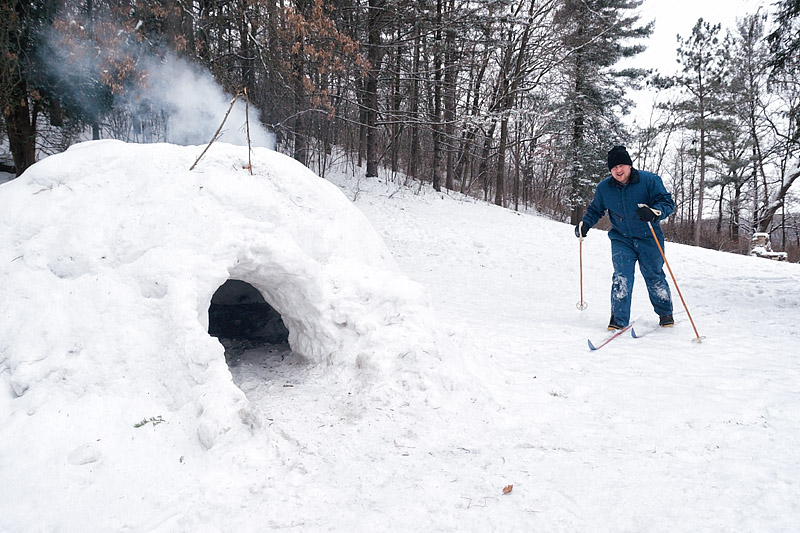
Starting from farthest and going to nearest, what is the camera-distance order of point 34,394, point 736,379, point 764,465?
point 736,379 < point 34,394 < point 764,465

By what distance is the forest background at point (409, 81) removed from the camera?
6973mm

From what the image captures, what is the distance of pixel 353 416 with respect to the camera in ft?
9.44

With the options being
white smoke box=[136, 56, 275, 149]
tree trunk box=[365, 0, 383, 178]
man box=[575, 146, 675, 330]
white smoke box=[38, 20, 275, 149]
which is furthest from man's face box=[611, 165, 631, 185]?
tree trunk box=[365, 0, 383, 178]

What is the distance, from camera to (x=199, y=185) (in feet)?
11.5

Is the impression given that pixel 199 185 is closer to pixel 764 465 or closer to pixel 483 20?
pixel 764 465

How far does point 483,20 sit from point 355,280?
43.6 ft

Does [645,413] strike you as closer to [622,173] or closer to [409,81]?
[622,173]

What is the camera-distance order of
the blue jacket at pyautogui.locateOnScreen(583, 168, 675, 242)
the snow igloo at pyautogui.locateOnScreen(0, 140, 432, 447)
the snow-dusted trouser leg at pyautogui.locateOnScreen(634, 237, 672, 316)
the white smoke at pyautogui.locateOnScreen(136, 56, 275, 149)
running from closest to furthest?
the snow igloo at pyautogui.locateOnScreen(0, 140, 432, 447) < the blue jacket at pyautogui.locateOnScreen(583, 168, 675, 242) < the snow-dusted trouser leg at pyautogui.locateOnScreen(634, 237, 672, 316) < the white smoke at pyautogui.locateOnScreen(136, 56, 275, 149)

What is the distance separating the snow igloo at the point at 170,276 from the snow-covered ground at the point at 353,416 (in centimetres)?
2

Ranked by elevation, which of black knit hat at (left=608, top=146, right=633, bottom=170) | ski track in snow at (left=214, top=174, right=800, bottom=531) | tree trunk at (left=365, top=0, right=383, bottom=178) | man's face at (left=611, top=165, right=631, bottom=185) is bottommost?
ski track in snow at (left=214, top=174, right=800, bottom=531)

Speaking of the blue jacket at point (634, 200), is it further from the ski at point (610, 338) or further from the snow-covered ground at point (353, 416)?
the snow-covered ground at point (353, 416)

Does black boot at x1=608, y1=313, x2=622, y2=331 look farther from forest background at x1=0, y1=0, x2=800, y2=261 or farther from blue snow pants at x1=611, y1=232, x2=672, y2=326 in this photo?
forest background at x1=0, y1=0, x2=800, y2=261

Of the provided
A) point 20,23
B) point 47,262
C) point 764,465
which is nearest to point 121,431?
point 47,262

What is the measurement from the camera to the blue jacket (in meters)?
4.60
